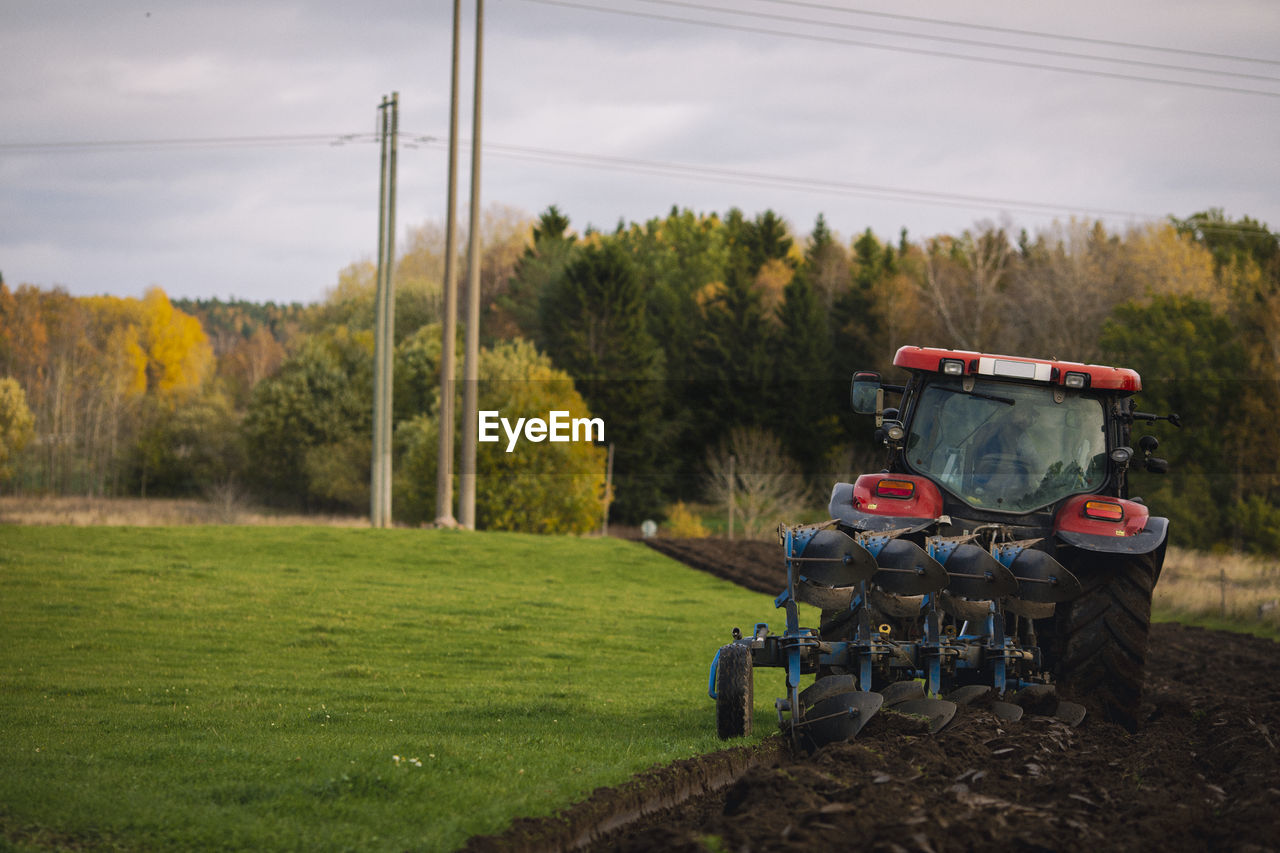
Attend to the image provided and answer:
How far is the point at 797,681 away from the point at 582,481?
37055 mm

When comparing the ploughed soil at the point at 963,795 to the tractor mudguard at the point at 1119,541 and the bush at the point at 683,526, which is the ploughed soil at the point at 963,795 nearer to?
the tractor mudguard at the point at 1119,541

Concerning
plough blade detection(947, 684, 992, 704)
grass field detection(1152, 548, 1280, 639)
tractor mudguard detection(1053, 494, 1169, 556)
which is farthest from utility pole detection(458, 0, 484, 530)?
plough blade detection(947, 684, 992, 704)

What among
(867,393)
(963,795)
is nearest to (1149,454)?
(867,393)

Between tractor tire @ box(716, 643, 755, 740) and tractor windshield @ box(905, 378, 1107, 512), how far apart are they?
2629mm

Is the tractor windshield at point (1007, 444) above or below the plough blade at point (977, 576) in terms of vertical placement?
above

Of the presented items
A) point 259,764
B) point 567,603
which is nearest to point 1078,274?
point 567,603

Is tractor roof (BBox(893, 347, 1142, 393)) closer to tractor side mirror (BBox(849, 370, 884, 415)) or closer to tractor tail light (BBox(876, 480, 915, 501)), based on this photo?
tractor side mirror (BBox(849, 370, 884, 415))

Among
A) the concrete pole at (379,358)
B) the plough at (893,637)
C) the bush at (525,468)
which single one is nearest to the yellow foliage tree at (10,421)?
the bush at (525,468)

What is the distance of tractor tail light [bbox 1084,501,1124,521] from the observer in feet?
31.1

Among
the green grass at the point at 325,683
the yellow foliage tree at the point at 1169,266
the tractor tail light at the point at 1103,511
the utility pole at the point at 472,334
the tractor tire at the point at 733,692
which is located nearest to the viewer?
the green grass at the point at 325,683

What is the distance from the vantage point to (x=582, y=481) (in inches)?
1774

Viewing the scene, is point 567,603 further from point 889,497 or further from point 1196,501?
point 1196,501

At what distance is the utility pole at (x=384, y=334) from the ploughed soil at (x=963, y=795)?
26.3 meters

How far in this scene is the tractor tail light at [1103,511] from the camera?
947 cm
